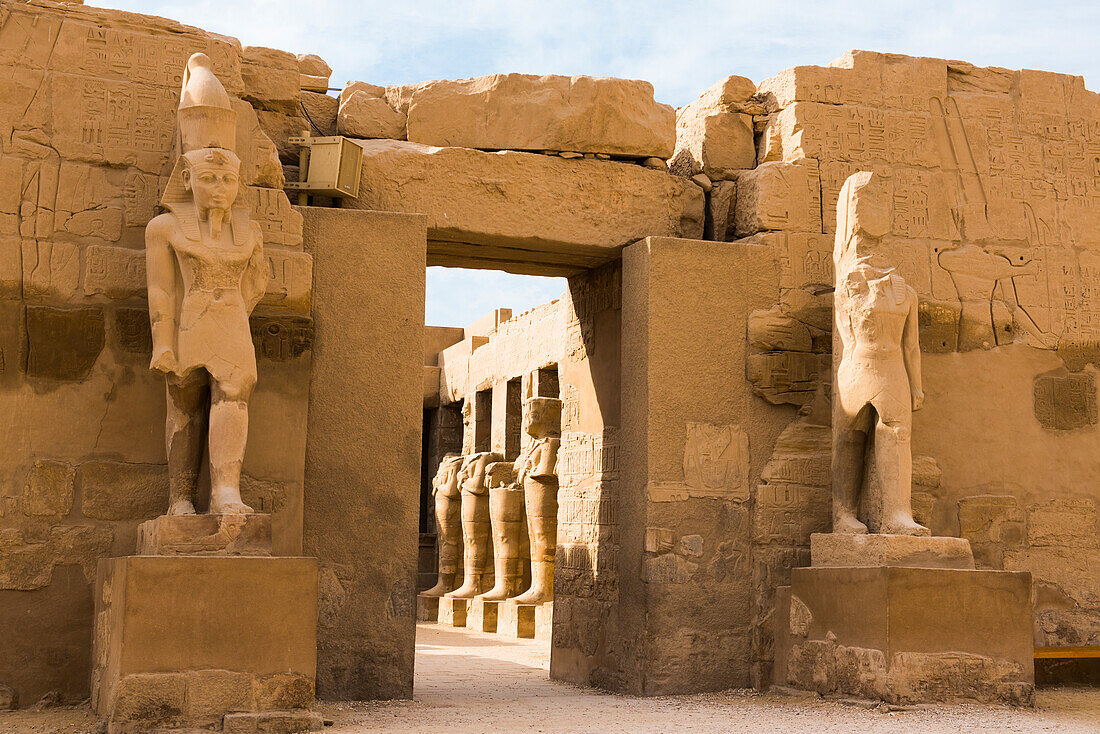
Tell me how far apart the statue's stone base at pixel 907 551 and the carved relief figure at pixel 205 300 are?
280 cm

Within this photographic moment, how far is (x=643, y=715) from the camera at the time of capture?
5.52m

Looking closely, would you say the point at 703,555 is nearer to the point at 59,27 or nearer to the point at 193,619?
the point at 193,619

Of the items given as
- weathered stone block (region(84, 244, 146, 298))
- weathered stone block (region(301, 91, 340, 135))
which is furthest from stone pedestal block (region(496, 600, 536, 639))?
weathered stone block (region(84, 244, 146, 298))

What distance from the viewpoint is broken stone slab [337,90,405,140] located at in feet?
22.0

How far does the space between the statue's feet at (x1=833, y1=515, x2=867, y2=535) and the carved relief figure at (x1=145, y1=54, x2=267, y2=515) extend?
2.84 metres

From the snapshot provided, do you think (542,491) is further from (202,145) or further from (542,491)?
(202,145)

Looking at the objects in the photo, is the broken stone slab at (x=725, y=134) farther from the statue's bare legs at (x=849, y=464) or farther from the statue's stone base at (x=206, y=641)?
the statue's stone base at (x=206, y=641)

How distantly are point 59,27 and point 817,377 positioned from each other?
415 centimetres

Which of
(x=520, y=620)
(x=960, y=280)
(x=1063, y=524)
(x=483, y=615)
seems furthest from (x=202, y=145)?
(x=483, y=615)

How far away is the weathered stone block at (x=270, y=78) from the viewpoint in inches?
251

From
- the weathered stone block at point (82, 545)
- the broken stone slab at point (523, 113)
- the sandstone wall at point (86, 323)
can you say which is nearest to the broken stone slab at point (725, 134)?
the broken stone slab at point (523, 113)

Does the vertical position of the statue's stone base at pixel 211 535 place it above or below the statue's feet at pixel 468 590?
above

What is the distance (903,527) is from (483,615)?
23.0ft

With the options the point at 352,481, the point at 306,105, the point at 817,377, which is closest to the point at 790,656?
the point at 817,377
